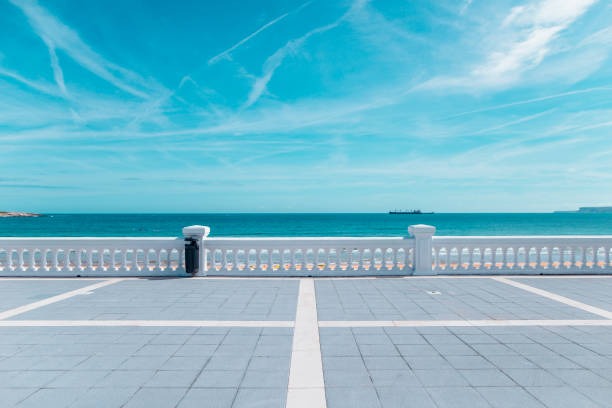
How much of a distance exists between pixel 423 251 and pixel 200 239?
6.03m

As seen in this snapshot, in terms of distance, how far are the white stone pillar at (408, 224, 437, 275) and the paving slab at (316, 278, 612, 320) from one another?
69 centimetres

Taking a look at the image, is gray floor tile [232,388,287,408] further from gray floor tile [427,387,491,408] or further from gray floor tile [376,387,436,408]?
gray floor tile [427,387,491,408]

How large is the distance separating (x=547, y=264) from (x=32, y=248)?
14.0 meters

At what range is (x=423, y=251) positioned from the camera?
9062 millimetres

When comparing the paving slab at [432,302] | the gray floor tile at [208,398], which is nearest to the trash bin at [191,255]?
the paving slab at [432,302]

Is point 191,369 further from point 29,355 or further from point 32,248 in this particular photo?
point 32,248

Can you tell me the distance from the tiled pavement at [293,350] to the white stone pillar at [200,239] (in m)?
1.72

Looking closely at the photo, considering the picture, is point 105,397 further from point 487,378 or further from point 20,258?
point 20,258

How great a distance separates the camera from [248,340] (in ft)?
14.9

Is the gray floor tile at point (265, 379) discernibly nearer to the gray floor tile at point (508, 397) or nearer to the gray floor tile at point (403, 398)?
the gray floor tile at point (403, 398)

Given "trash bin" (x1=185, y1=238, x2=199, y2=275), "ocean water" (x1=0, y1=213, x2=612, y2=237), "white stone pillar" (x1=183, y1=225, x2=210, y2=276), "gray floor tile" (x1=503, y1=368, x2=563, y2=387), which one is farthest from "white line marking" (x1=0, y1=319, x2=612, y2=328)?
"ocean water" (x1=0, y1=213, x2=612, y2=237)

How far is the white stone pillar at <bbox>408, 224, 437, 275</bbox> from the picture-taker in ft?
29.6

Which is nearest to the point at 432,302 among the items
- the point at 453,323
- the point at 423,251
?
the point at 453,323

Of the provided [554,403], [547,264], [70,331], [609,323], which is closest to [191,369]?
[70,331]
